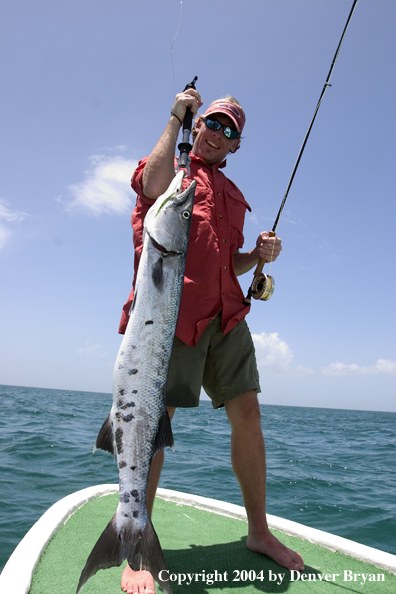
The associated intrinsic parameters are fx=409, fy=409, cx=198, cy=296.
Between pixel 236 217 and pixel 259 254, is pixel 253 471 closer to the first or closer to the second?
pixel 259 254

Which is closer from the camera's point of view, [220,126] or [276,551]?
[276,551]

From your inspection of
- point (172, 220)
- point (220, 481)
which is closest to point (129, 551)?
point (172, 220)

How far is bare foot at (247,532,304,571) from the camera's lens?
8.68 feet

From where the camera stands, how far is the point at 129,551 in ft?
6.25

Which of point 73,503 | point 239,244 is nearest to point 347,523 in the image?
point 73,503

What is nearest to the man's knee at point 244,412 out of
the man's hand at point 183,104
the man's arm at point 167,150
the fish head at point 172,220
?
the fish head at point 172,220

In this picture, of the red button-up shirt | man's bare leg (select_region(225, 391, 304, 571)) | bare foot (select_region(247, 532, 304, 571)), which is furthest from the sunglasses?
bare foot (select_region(247, 532, 304, 571))

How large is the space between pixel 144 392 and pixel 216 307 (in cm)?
98

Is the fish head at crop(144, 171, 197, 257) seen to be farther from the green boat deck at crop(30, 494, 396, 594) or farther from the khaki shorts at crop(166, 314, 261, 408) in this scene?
the green boat deck at crop(30, 494, 396, 594)

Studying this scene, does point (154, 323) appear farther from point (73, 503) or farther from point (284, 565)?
point (73, 503)

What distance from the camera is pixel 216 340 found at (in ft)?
9.51

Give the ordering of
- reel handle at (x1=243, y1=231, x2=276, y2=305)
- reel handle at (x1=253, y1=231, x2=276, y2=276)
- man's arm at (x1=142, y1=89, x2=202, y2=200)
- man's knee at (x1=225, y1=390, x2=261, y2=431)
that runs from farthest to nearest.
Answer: reel handle at (x1=253, y1=231, x2=276, y2=276), reel handle at (x1=243, y1=231, x2=276, y2=305), man's knee at (x1=225, y1=390, x2=261, y2=431), man's arm at (x1=142, y1=89, x2=202, y2=200)

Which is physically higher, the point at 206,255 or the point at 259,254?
→ the point at 259,254

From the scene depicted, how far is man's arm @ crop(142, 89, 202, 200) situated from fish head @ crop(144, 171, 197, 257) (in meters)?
0.24
